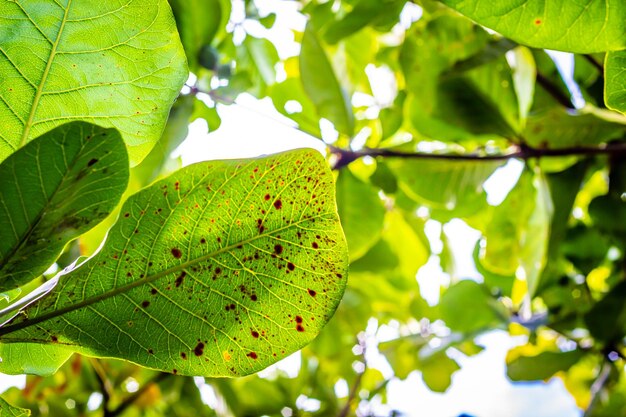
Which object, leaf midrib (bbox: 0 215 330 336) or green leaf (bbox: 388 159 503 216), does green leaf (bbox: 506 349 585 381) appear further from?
leaf midrib (bbox: 0 215 330 336)

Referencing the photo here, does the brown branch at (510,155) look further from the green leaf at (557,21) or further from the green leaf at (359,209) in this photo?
the green leaf at (557,21)

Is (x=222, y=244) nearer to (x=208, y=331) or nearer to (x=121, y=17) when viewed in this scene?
(x=208, y=331)


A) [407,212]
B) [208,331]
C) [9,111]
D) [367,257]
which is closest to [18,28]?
[9,111]

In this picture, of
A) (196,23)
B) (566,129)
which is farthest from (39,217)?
(566,129)

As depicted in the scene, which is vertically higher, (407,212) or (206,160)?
(206,160)

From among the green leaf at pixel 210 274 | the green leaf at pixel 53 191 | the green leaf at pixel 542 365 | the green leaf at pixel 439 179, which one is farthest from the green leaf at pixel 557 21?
the green leaf at pixel 542 365

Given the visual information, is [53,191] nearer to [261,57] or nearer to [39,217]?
[39,217]

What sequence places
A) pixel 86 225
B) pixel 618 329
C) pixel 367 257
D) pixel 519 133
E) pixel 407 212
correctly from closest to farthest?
pixel 86 225
pixel 519 133
pixel 618 329
pixel 367 257
pixel 407 212
